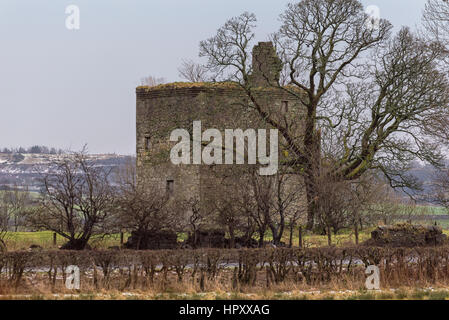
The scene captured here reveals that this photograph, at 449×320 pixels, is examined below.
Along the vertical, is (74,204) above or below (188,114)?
below

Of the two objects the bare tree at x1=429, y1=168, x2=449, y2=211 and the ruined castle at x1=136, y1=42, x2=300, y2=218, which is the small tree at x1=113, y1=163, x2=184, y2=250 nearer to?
the ruined castle at x1=136, y1=42, x2=300, y2=218

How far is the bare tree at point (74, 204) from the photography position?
26578mm

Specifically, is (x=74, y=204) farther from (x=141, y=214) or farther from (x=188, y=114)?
(x=188, y=114)

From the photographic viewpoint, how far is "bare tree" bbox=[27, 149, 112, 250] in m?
26.6

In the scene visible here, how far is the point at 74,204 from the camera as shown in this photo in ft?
90.1

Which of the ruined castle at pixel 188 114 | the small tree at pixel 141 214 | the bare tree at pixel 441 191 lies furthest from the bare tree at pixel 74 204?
the bare tree at pixel 441 191

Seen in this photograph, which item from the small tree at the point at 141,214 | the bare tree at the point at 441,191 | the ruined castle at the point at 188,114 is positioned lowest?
the small tree at the point at 141,214

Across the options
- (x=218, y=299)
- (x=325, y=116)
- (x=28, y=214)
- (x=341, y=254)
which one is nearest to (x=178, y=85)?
(x=325, y=116)

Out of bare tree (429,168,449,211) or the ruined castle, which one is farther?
the ruined castle

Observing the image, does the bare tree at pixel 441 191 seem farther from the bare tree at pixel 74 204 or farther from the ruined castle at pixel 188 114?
the bare tree at pixel 74 204

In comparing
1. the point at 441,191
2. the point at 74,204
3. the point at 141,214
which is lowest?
the point at 141,214

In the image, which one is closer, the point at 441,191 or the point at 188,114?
the point at 441,191

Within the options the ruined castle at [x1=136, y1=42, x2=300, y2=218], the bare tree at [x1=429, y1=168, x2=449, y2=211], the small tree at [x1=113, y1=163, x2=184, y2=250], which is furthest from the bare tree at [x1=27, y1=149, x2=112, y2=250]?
the bare tree at [x1=429, y1=168, x2=449, y2=211]

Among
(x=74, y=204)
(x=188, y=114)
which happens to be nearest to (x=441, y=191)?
(x=188, y=114)
